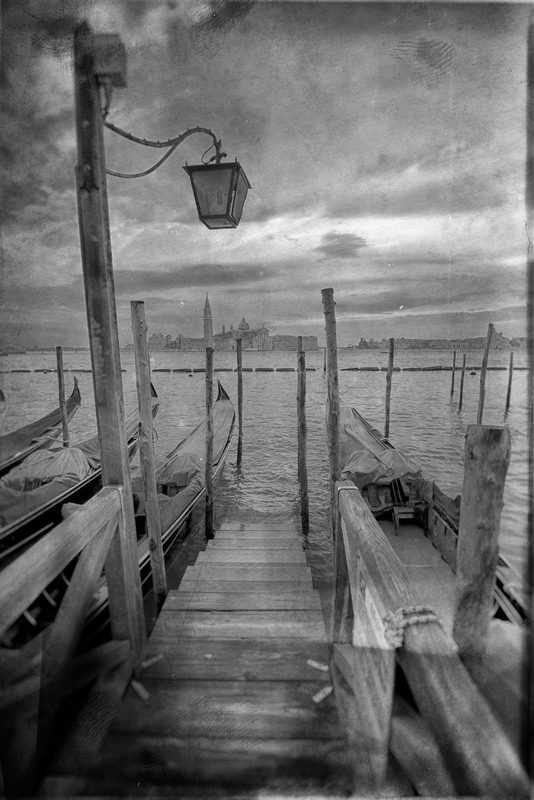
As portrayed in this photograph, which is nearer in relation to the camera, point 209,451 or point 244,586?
point 244,586

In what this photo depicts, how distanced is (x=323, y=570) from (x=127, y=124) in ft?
17.3

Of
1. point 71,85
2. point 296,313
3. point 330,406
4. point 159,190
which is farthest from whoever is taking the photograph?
point 296,313

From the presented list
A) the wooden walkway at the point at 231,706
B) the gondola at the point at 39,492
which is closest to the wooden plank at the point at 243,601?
the wooden walkway at the point at 231,706

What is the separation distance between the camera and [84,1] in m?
1.46

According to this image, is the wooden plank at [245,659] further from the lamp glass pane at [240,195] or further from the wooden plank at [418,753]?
the lamp glass pane at [240,195]

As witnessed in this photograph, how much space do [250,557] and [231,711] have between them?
207 cm

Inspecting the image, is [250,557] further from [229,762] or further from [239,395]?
[239,395]

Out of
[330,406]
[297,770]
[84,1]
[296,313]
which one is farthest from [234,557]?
[84,1]

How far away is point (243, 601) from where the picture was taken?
2.91 m

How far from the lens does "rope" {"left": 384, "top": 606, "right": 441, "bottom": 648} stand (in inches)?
34.8

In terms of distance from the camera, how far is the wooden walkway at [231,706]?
1.38m

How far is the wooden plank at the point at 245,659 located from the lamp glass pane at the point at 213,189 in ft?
8.15

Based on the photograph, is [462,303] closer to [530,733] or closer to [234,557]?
[530,733]

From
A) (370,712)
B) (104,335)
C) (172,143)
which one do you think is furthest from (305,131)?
(370,712)
